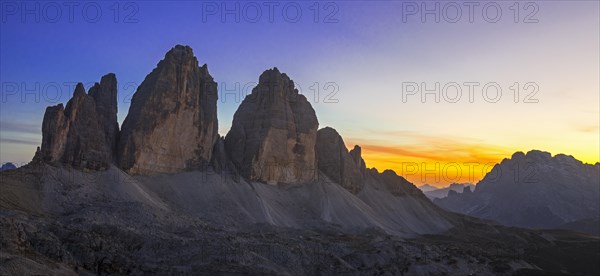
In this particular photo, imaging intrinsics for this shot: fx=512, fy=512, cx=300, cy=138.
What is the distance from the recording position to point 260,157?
11512 centimetres

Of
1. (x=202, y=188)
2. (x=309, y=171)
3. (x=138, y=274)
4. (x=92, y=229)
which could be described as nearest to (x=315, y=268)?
(x=138, y=274)

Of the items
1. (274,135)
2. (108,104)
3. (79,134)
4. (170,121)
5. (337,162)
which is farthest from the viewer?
(337,162)

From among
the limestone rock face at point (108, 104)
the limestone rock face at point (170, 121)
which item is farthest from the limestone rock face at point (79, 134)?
the limestone rock face at point (170, 121)

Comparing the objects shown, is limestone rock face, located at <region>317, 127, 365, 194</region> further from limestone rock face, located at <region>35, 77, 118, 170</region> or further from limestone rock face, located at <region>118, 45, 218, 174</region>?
limestone rock face, located at <region>35, 77, 118, 170</region>

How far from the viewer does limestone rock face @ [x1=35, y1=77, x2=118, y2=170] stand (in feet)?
264

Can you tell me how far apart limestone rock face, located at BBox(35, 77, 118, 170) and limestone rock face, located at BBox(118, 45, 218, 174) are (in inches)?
183

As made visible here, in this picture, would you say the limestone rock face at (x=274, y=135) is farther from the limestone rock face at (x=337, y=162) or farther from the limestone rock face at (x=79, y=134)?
the limestone rock face at (x=79, y=134)

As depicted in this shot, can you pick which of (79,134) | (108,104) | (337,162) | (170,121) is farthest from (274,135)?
(79,134)

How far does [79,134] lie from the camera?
84.9 metres

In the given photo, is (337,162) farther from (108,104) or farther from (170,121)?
(108,104)

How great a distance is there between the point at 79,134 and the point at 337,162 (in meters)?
70.2

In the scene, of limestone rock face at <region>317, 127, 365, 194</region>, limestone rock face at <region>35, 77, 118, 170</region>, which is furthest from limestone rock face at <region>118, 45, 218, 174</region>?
limestone rock face at <region>317, 127, 365, 194</region>

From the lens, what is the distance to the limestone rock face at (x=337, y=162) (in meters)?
135

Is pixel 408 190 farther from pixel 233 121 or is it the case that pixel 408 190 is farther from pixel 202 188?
pixel 202 188
